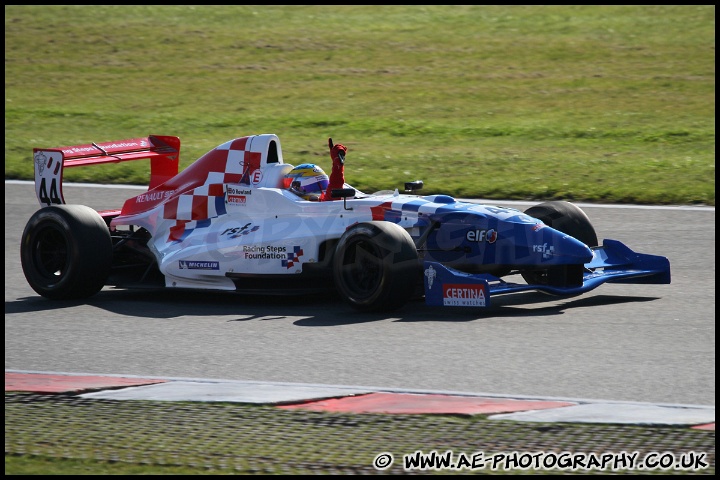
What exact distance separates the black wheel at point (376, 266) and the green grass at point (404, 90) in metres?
5.78

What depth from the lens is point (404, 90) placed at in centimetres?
2361

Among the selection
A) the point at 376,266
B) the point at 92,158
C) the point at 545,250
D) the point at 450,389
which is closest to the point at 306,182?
the point at 376,266

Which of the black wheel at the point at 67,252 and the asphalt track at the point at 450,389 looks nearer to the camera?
the asphalt track at the point at 450,389

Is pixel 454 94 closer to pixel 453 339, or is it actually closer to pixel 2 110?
pixel 2 110

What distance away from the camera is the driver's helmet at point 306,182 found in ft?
34.2

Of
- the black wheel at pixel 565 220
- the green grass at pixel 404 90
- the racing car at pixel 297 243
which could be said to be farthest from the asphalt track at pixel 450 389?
the green grass at pixel 404 90

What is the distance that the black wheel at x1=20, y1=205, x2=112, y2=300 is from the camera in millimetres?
10344

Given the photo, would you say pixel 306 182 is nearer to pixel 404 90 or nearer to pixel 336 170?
pixel 336 170

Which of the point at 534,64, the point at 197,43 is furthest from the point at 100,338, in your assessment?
the point at 197,43

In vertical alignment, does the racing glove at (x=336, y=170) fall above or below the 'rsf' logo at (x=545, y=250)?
above

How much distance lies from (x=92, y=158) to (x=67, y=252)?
1434 mm

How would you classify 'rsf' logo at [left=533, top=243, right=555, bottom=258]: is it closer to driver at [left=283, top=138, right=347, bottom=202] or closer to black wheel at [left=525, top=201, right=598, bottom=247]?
black wheel at [left=525, top=201, right=598, bottom=247]

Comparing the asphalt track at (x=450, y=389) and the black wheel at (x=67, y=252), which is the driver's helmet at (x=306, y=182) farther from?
the asphalt track at (x=450, y=389)

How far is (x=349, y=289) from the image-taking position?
30.9 feet
